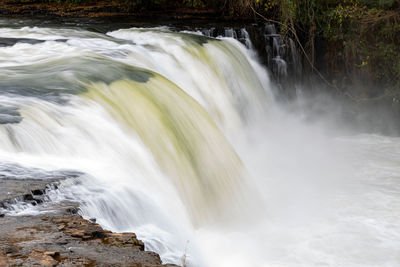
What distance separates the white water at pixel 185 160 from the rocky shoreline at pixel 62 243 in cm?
38

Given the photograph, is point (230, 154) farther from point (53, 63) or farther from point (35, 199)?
point (35, 199)

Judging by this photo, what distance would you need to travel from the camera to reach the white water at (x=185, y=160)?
4.33 metres

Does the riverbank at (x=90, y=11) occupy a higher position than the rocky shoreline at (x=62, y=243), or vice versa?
the riverbank at (x=90, y=11)

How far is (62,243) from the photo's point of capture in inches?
112

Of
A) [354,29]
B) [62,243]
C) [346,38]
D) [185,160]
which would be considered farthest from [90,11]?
[62,243]

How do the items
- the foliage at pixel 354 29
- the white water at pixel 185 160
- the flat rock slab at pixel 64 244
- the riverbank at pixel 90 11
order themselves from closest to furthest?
the flat rock slab at pixel 64 244, the white water at pixel 185 160, the foliage at pixel 354 29, the riverbank at pixel 90 11

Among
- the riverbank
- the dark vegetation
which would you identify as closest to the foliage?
the dark vegetation

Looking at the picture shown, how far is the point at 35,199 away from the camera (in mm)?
3473

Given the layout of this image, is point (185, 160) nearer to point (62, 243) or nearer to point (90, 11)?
point (62, 243)

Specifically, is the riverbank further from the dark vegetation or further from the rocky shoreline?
the rocky shoreline

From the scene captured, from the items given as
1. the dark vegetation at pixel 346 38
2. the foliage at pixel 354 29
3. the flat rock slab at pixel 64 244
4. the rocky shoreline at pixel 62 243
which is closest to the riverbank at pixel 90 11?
the dark vegetation at pixel 346 38

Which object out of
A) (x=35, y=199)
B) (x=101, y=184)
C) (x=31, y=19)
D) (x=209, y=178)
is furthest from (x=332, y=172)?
(x=31, y=19)

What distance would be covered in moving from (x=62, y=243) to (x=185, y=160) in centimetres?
293

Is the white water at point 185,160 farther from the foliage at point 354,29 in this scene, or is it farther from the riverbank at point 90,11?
the riverbank at point 90,11
